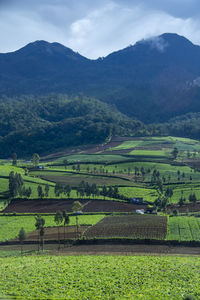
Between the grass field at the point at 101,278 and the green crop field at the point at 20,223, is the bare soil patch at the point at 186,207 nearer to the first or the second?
the green crop field at the point at 20,223

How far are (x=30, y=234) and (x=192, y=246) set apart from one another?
48.6 meters

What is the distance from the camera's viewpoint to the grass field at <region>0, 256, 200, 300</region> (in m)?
44.8

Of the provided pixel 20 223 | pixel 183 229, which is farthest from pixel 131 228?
pixel 20 223

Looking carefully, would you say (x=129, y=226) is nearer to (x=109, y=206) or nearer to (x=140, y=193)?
(x=109, y=206)

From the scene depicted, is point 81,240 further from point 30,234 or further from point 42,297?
point 42,297

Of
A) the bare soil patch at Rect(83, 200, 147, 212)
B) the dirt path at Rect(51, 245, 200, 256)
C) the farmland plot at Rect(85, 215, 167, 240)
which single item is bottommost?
the dirt path at Rect(51, 245, 200, 256)

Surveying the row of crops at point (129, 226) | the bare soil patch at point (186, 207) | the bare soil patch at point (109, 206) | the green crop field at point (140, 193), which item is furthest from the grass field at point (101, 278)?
the green crop field at point (140, 193)

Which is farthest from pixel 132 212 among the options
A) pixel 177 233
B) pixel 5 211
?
pixel 5 211

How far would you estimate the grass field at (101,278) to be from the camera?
44.8 meters

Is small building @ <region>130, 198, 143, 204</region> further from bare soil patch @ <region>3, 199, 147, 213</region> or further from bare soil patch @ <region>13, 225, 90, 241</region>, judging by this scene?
bare soil patch @ <region>13, 225, 90, 241</region>

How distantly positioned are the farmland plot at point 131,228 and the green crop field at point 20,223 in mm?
6156

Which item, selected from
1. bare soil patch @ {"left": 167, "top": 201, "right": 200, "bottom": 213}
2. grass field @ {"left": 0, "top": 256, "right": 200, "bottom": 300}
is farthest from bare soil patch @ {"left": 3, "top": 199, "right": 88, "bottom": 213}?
grass field @ {"left": 0, "top": 256, "right": 200, "bottom": 300}

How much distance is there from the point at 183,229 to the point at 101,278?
4621 cm

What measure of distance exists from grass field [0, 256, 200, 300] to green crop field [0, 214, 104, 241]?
30071 mm
